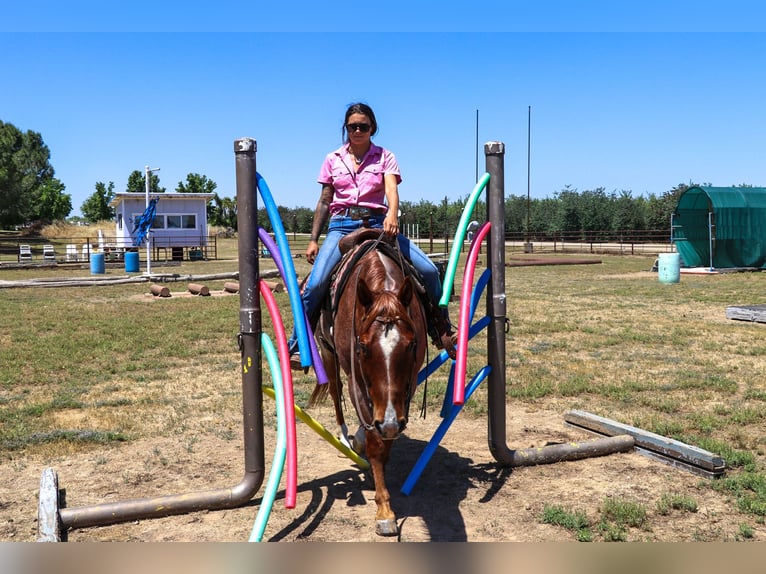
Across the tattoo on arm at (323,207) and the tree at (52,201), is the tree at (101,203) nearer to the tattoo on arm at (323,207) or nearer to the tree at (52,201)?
the tree at (52,201)

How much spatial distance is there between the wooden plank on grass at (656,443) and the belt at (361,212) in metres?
2.95

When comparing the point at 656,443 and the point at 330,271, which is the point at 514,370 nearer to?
the point at 656,443

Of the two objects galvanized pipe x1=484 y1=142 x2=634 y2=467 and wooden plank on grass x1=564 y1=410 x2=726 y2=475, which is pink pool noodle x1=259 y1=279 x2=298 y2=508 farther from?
wooden plank on grass x1=564 y1=410 x2=726 y2=475

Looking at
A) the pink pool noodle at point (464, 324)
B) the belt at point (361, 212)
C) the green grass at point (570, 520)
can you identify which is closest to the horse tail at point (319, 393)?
the pink pool noodle at point (464, 324)

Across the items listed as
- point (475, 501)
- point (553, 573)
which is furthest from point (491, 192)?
point (553, 573)

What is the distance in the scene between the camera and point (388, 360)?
3371 millimetres

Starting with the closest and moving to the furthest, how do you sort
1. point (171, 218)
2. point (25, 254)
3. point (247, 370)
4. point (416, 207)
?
point (247, 370), point (25, 254), point (171, 218), point (416, 207)

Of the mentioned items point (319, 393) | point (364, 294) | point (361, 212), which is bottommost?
point (319, 393)

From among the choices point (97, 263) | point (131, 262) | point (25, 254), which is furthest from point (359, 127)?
point (25, 254)

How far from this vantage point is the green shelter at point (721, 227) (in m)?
27.9

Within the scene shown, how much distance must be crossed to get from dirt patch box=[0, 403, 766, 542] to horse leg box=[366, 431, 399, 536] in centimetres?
7

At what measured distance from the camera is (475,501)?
15.2 ft

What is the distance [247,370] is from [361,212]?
146 cm

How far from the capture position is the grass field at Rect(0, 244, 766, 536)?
20.7 feet
